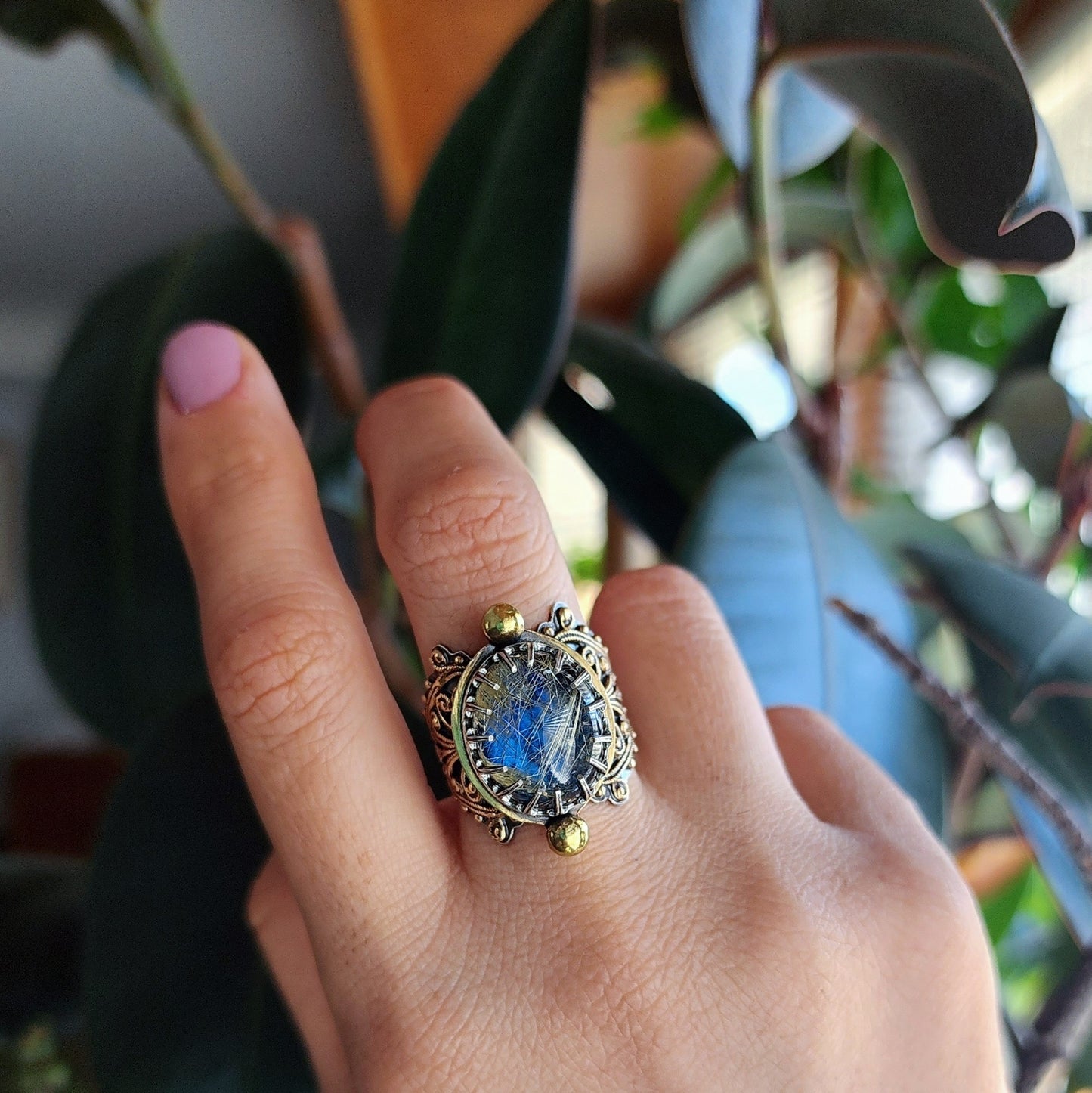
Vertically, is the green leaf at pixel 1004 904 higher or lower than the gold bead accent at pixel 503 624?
lower

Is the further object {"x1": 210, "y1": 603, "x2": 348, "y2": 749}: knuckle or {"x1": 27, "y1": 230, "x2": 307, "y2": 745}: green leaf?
{"x1": 27, "y1": 230, "x2": 307, "y2": 745}: green leaf

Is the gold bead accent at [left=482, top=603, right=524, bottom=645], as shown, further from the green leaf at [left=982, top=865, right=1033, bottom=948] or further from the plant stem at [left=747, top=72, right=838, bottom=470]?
the green leaf at [left=982, top=865, right=1033, bottom=948]

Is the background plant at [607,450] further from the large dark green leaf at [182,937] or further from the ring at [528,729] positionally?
the ring at [528,729]

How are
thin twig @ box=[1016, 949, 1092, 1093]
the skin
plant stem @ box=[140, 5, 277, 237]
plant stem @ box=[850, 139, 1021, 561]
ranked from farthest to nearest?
plant stem @ box=[850, 139, 1021, 561] < plant stem @ box=[140, 5, 277, 237] < thin twig @ box=[1016, 949, 1092, 1093] < the skin

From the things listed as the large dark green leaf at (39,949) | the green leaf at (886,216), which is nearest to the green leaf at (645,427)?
the green leaf at (886,216)

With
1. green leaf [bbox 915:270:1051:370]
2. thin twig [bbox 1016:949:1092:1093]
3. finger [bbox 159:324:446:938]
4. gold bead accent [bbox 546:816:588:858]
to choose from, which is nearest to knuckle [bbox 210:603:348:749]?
finger [bbox 159:324:446:938]

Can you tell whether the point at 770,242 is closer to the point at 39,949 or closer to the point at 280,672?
the point at 280,672

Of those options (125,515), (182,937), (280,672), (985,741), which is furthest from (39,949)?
(985,741)
